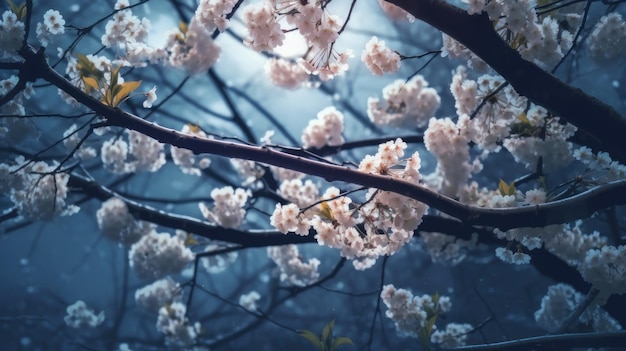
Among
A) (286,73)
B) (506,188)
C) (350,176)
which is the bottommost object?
(350,176)

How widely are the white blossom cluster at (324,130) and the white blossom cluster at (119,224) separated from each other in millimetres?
1385

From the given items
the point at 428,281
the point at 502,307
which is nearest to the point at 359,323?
the point at 428,281

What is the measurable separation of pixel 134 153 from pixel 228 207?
3.09 feet

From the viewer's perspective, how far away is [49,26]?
2.05 meters

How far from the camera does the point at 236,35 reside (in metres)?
4.15

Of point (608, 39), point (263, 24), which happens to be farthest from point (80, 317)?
point (608, 39)

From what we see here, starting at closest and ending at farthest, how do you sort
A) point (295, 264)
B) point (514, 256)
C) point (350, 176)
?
point (350, 176) → point (514, 256) → point (295, 264)

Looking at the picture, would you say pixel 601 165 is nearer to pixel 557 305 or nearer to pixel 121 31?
pixel 557 305

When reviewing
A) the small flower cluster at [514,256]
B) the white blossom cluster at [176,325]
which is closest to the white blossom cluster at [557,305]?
the small flower cluster at [514,256]

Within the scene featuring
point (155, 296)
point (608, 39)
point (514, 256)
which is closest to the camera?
point (514, 256)

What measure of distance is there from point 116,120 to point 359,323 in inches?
383

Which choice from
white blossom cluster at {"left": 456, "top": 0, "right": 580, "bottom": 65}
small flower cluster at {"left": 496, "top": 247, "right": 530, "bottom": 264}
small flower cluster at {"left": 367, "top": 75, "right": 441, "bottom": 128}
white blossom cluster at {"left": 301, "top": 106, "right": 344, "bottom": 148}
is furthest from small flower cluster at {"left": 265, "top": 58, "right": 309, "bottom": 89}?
small flower cluster at {"left": 496, "top": 247, "right": 530, "bottom": 264}

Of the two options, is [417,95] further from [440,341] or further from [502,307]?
[502,307]

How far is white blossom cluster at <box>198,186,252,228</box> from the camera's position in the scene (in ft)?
10.6
